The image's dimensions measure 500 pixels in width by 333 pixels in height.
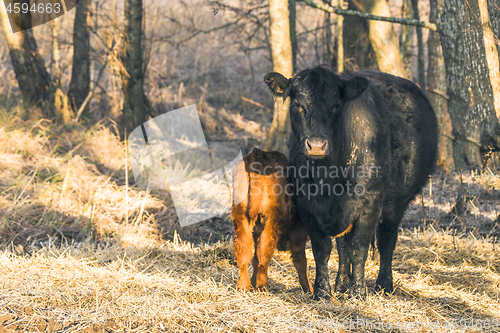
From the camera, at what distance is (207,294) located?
11.5 ft

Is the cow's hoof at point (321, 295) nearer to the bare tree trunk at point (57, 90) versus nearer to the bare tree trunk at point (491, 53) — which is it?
the bare tree trunk at point (491, 53)

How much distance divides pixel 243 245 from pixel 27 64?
7214 millimetres

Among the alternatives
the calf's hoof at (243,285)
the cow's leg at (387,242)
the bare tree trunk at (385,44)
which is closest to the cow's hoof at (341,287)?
the cow's leg at (387,242)

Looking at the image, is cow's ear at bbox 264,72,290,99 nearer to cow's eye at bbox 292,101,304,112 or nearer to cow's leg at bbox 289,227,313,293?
cow's eye at bbox 292,101,304,112

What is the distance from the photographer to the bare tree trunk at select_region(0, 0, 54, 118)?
8.50 m

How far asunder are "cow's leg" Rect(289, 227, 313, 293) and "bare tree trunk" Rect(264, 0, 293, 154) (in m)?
3.03

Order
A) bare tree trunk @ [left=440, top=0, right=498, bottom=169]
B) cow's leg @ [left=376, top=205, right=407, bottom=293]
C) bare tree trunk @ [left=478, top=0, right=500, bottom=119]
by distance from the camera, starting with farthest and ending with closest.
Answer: bare tree trunk @ [left=440, top=0, right=498, bottom=169]
bare tree trunk @ [left=478, top=0, right=500, bottom=119]
cow's leg @ [left=376, top=205, right=407, bottom=293]

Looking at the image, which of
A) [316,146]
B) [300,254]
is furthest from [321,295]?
[316,146]

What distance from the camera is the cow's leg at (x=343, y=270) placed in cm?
369

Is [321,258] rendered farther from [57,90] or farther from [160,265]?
[57,90]

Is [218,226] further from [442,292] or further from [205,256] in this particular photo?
[442,292]

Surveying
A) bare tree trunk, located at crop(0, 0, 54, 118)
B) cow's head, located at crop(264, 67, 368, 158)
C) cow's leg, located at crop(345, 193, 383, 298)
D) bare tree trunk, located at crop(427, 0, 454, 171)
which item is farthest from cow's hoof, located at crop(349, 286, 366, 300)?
bare tree trunk, located at crop(0, 0, 54, 118)

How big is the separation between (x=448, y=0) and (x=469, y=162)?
107 inches

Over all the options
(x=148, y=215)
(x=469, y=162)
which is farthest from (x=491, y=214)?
(x=148, y=215)
